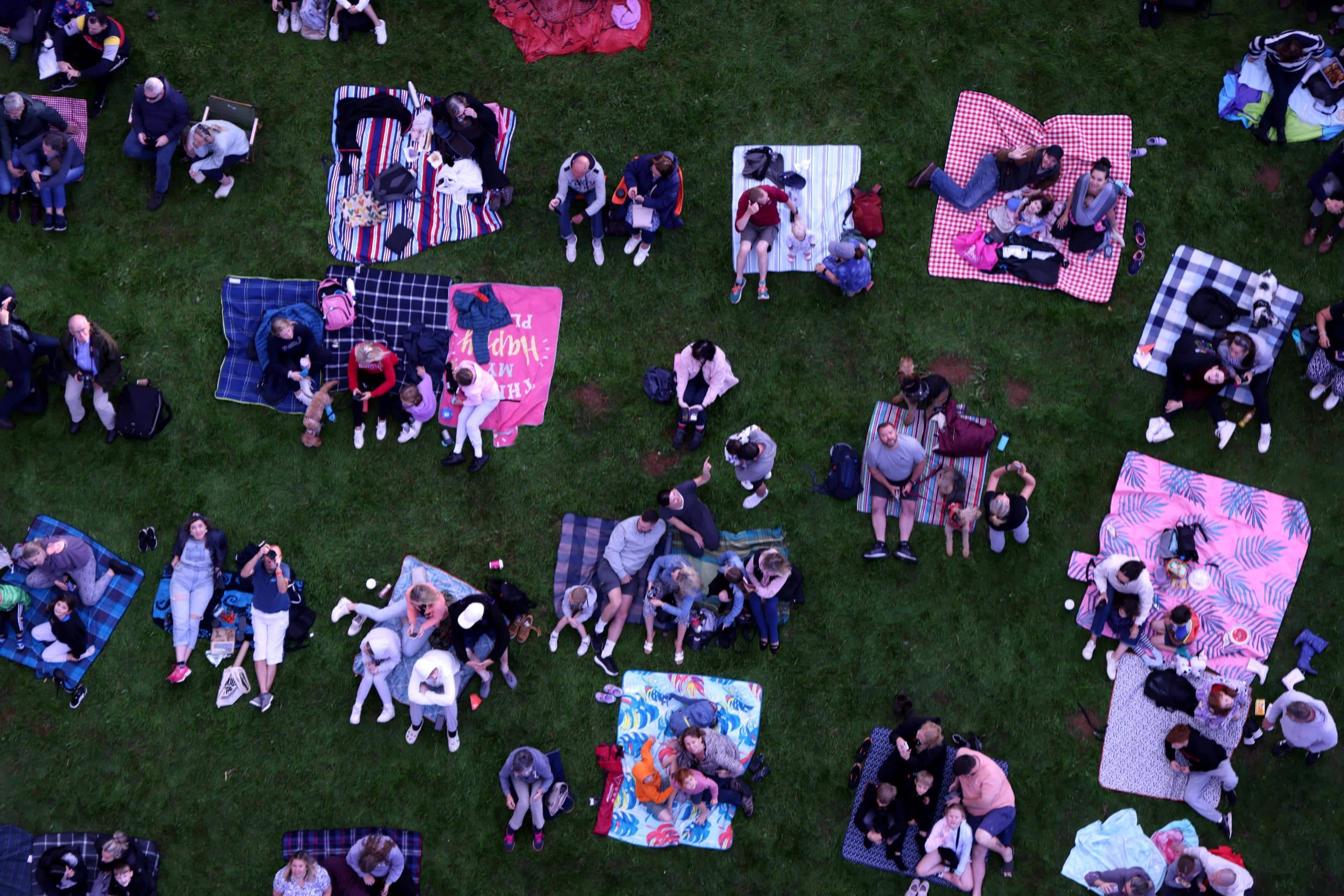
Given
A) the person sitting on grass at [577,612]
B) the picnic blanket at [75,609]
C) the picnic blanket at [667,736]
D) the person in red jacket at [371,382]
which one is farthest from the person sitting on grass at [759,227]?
the picnic blanket at [75,609]

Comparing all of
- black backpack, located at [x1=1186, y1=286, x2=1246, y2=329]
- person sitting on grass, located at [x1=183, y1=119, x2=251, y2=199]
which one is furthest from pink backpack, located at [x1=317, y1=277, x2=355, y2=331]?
black backpack, located at [x1=1186, y1=286, x2=1246, y2=329]

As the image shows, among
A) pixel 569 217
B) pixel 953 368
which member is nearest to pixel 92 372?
pixel 569 217

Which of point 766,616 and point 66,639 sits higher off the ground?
point 766,616

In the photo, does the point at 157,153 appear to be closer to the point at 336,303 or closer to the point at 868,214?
the point at 336,303

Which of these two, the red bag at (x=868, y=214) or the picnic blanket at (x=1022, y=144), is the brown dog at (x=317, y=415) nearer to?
the red bag at (x=868, y=214)

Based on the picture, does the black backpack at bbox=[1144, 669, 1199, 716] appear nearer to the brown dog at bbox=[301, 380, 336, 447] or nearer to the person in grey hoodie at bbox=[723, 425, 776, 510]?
the person in grey hoodie at bbox=[723, 425, 776, 510]

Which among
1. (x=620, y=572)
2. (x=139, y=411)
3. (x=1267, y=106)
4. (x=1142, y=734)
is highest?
(x=1267, y=106)
